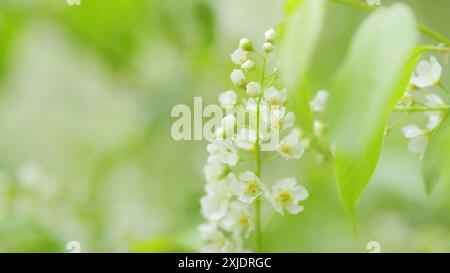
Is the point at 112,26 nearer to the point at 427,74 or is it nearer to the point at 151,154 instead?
the point at 151,154

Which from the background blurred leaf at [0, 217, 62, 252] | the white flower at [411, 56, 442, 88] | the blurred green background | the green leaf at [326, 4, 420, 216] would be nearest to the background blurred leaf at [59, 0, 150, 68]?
the blurred green background

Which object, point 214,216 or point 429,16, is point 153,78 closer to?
point 429,16

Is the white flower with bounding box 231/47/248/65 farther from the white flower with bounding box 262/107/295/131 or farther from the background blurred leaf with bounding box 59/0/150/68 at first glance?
the background blurred leaf with bounding box 59/0/150/68

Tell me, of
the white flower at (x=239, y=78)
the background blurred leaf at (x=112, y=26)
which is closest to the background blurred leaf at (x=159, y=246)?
the white flower at (x=239, y=78)

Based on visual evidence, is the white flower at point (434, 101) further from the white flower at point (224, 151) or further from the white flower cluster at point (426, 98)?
the white flower at point (224, 151)

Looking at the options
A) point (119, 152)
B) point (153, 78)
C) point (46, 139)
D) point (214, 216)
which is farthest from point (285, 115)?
point (46, 139)
